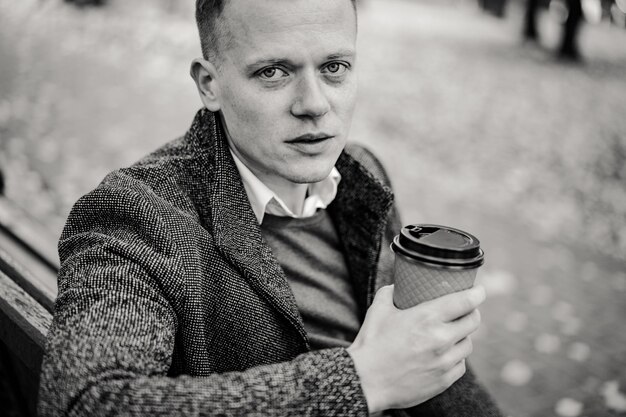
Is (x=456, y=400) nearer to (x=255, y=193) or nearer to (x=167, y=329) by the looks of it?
(x=255, y=193)

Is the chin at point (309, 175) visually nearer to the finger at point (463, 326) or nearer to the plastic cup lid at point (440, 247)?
the plastic cup lid at point (440, 247)

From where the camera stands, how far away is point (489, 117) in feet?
38.1

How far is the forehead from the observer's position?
1869 mm

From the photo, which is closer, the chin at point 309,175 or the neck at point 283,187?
the chin at point 309,175

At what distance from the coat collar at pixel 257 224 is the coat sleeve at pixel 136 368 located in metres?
0.36

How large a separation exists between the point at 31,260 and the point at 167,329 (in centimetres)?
172

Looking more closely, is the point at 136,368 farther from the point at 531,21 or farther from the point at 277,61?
the point at 531,21

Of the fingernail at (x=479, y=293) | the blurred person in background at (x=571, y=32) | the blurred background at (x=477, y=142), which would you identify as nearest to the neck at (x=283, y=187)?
the fingernail at (x=479, y=293)

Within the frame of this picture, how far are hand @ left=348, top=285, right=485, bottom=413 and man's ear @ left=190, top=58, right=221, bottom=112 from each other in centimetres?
101

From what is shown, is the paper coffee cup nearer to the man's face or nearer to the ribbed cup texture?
the ribbed cup texture

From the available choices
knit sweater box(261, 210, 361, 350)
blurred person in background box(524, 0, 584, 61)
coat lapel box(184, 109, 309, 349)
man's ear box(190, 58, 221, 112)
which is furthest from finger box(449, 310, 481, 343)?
blurred person in background box(524, 0, 584, 61)

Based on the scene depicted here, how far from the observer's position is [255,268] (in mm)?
1956

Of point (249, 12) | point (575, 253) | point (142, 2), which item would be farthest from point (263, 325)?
point (142, 2)

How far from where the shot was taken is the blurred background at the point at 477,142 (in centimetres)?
521
